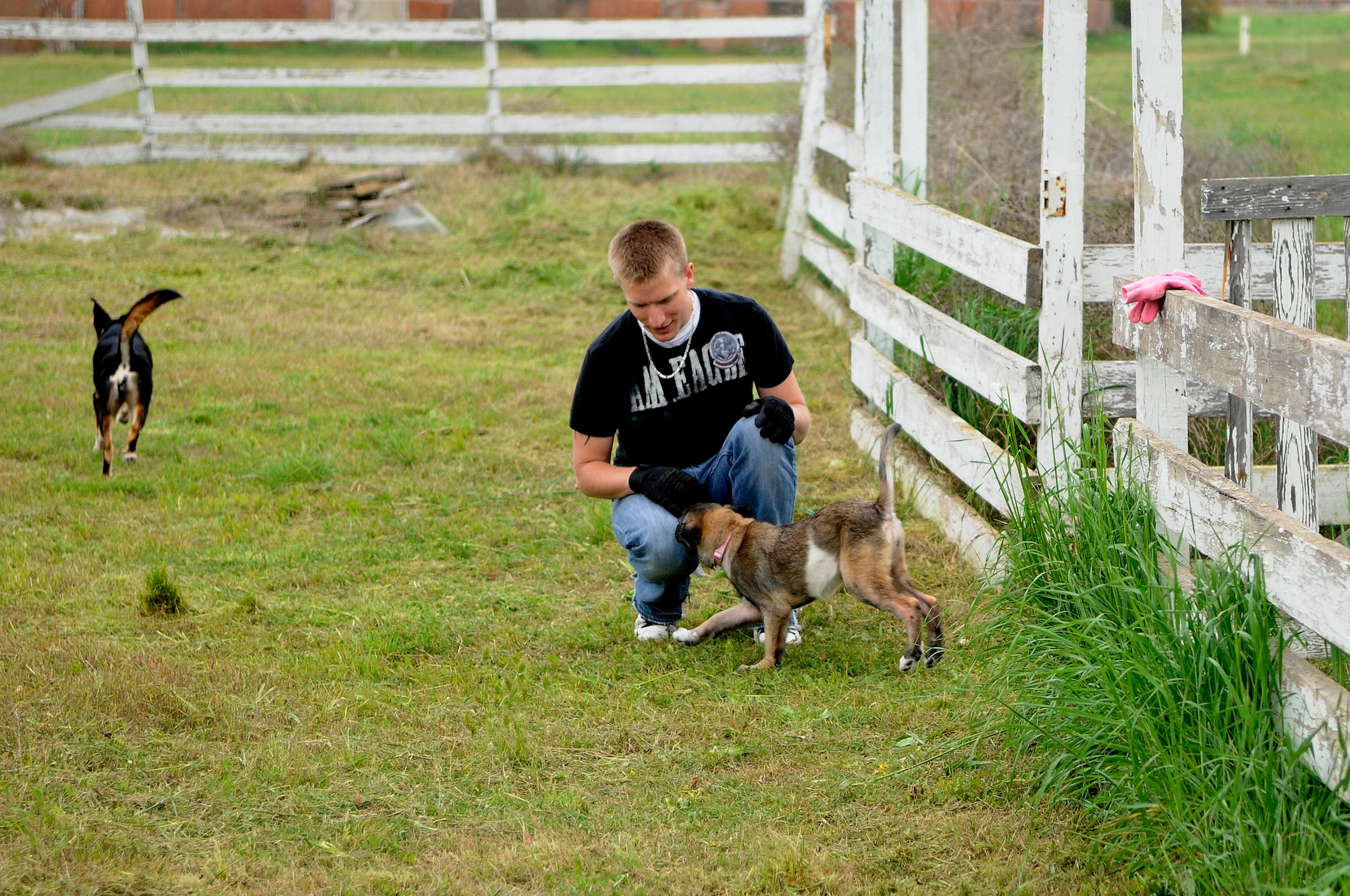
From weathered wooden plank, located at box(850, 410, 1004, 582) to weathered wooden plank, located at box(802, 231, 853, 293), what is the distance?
270 centimetres

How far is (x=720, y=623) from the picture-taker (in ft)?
14.8

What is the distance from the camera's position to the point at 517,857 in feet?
10.2

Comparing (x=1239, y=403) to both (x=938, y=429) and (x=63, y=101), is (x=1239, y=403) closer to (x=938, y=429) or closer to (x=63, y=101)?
(x=938, y=429)

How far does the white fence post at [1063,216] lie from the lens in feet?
13.2

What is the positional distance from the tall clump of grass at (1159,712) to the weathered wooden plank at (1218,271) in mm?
640

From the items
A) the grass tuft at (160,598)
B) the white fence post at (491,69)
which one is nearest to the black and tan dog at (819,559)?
the grass tuft at (160,598)

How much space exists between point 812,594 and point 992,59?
8.04m

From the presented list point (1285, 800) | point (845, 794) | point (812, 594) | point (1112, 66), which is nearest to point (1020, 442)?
point (812, 594)

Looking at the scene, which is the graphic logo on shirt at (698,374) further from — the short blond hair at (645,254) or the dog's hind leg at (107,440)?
the dog's hind leg at (107,440)

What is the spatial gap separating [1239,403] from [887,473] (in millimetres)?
1022

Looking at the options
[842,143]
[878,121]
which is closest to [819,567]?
[878,121]

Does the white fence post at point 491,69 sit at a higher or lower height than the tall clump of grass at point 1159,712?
higher

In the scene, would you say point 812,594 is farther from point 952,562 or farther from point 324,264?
point 324,264

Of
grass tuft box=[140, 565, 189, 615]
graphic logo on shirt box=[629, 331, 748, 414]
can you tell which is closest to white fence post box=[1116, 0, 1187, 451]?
graphic logo on shirt box=[629, 331, 748, 414]
